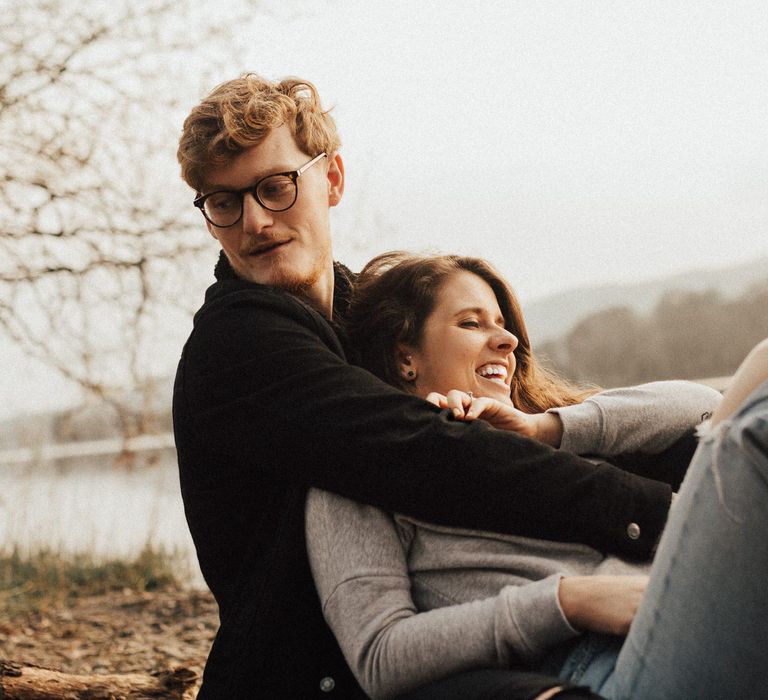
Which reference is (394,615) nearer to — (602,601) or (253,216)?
(602,601)

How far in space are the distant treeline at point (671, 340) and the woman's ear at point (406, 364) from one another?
11942mm

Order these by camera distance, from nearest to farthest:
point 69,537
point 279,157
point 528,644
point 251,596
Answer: point 528,644 → point 251,596 → point 279,157 → point 69,537

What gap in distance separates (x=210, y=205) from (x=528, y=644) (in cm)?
142

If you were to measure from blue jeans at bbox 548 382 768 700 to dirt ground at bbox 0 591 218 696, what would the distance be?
270cm

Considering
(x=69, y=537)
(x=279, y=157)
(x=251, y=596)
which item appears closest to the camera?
(x=251, y=596)

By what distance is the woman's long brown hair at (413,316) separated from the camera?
8.94 feet

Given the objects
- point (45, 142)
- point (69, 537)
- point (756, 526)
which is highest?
point (45, 142)

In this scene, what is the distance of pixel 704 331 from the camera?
620 inches

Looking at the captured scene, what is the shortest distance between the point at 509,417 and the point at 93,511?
4489mm

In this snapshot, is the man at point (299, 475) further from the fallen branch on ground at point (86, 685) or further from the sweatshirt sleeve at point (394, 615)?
the fallen branch on ground at point (86, 685)

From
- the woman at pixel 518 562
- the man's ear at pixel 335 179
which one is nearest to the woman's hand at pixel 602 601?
the woman at pixel 518 562

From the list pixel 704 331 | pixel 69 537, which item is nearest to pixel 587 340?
pixel 704 331

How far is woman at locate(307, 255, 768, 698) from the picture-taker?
1.60 m

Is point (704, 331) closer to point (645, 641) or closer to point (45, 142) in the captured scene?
point (45, 142)
